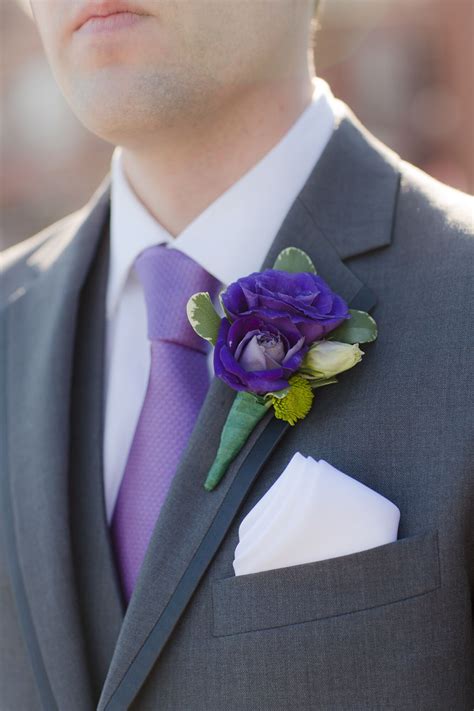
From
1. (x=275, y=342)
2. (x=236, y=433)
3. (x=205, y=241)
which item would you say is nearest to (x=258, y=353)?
(x=275, y=342)

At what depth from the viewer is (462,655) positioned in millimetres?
1298

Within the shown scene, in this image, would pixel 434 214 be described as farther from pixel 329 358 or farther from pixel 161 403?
pixel 161 403

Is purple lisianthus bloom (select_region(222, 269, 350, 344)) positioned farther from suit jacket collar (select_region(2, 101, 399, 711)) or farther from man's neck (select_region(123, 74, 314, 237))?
man's neck (select_region(123, 74, 314, 237))

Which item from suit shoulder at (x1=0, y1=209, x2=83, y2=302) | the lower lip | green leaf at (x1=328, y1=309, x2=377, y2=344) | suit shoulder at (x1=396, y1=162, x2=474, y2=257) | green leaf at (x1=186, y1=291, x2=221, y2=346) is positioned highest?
the lower lip

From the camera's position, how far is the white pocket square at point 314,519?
4.21 ft

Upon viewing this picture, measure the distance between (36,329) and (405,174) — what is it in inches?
33.1

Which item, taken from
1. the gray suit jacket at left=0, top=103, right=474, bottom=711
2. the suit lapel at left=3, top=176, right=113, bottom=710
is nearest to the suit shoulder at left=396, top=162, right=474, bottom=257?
the gray suit jacket at left=0, top=103, right=474, bottom=711

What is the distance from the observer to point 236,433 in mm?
1440

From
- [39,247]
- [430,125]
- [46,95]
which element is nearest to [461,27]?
[430,125]

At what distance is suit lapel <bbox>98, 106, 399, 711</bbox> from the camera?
137 cm

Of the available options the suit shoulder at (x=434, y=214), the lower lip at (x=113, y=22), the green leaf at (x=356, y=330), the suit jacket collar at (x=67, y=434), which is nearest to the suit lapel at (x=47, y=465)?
the suit jacket collar at (x=67, y=434)

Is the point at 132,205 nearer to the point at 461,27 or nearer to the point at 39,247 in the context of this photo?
the point at 39,247

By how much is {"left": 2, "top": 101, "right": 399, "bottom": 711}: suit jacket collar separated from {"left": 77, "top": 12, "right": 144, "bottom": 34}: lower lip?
43cm

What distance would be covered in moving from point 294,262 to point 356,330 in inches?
6.6
